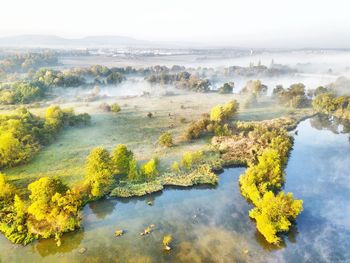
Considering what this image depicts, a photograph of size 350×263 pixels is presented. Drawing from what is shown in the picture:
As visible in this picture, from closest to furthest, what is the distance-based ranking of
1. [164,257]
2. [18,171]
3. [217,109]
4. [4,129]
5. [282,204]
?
[164,257], [282,204], [18,171], [4,129], [217,109]

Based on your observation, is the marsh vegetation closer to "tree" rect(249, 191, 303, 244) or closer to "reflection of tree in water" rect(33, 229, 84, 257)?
"tree" rect(249, 191, 303, 244)

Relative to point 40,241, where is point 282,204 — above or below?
above

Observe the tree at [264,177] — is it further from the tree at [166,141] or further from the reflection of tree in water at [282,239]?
the tree at [166,141]

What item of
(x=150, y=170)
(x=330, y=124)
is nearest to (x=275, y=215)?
(x=150, y=170)

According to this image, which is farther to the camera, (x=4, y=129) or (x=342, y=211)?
(x=4, y=129)

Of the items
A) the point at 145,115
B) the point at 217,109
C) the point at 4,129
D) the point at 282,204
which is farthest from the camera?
the point at 145,115

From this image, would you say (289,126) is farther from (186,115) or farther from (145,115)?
(145,115)

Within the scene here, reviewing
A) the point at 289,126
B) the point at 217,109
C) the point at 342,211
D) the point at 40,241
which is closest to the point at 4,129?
the point at 40,241

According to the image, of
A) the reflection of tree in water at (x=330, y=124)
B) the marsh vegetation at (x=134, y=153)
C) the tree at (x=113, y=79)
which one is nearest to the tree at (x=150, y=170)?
the marsh vegetation at (x=134, y=153)
